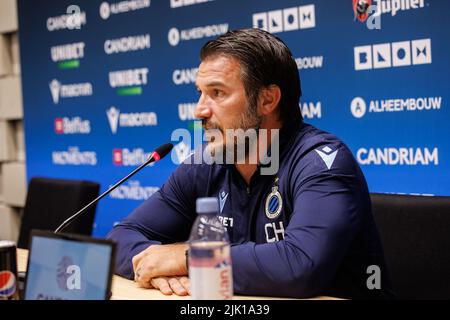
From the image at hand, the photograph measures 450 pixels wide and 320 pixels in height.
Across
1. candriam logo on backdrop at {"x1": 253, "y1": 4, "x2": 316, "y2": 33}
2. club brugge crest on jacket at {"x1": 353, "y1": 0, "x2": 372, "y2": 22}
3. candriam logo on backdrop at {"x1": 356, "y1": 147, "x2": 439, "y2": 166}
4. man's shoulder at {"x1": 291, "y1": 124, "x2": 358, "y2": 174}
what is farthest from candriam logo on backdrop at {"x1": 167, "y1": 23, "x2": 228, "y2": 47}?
man's shoulder at {"x1": 291, "y1": 124, "x2": 358, "y2": 174}

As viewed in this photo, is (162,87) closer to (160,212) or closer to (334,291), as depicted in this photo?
(160,212)

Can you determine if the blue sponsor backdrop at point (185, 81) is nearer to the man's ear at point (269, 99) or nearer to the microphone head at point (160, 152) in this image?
the man's ear at point (269, 99)

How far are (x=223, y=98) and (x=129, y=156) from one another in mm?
2057

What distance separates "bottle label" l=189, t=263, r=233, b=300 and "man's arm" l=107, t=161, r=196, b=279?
730mm

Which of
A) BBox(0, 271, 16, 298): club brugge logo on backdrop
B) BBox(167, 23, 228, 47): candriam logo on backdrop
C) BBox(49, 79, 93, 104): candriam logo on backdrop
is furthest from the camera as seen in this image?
BBox(49, 79, 93, 104): candriam logo on backdrop

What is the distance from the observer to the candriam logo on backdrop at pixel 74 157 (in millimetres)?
4215

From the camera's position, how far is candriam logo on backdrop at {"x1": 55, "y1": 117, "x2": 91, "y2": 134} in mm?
4230

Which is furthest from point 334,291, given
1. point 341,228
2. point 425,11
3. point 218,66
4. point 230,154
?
point 425,11

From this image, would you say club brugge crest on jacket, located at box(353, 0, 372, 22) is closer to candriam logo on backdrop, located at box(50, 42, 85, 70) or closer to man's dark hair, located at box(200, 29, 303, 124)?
man's dark hair, located at box(200, 29, 303, 124)

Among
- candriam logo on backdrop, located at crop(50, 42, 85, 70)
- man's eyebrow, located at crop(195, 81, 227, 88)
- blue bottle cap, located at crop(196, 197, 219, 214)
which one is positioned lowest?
blue bottle cap, located at crop(196, 197, 219, 214)

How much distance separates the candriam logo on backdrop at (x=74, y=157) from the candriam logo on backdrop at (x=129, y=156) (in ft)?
0.74

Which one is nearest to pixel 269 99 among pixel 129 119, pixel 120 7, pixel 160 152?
pixel 160 152

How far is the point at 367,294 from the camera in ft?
5.78

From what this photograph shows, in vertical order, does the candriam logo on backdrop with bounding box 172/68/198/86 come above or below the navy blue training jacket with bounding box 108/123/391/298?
above
